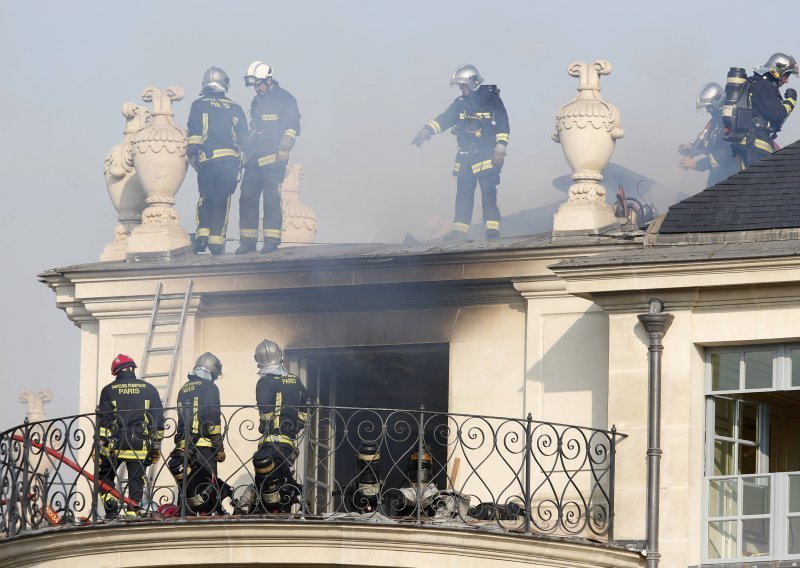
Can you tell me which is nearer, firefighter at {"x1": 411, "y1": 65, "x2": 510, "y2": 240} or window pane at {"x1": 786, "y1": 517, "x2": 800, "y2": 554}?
window pane at {"x1": 786, "y1": 517, "x2": 800, "y2": 554}

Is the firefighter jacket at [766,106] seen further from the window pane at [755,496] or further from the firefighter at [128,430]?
the firefighter at [128,430]

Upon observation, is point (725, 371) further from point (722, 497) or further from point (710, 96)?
point (710, 96)

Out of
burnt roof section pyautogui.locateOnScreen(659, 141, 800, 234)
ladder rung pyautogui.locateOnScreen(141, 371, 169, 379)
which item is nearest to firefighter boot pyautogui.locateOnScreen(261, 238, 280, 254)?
ladder rung pyautogui.locateOnScreen(141, 371, 169, 379)

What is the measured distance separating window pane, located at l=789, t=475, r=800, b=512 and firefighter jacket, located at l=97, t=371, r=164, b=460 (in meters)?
5.71

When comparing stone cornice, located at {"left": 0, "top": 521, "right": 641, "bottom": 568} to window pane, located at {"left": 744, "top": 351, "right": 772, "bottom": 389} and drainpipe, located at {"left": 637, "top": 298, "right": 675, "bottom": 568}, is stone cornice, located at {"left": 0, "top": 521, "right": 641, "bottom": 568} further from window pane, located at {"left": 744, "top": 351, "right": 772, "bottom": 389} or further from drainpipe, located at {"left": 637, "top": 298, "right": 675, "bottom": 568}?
window pane, located at {"left": 744, "top": 351, "right": 772, "bottom": 389}

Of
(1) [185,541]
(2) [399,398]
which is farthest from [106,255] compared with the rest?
(1) [185,541]

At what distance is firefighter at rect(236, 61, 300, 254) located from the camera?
27.2 meters

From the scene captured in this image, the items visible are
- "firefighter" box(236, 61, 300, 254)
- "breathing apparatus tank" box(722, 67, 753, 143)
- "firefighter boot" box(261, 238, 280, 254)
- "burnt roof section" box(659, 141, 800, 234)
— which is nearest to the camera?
"burnt roof section" box(659, 141, 800, 234)

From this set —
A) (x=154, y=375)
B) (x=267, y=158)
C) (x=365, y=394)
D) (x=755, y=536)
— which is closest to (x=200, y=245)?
(x=267, y=158)

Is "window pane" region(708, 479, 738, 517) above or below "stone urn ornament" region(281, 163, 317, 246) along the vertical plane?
below

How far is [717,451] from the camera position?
23688mm

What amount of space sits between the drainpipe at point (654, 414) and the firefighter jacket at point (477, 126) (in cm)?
427

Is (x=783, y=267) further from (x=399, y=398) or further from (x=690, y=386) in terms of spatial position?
(x=399, y=398)

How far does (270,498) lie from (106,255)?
504cm
